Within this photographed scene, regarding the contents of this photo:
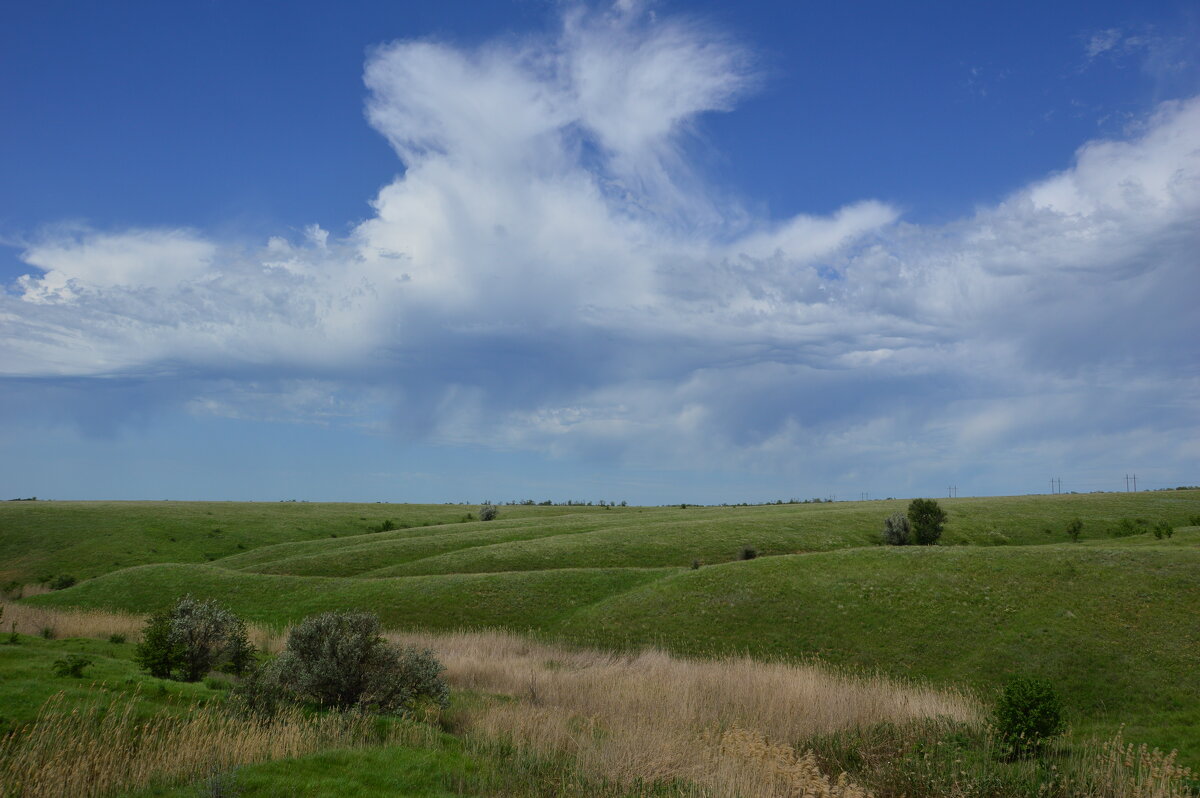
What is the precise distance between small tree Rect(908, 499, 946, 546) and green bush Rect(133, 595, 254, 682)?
55307mm

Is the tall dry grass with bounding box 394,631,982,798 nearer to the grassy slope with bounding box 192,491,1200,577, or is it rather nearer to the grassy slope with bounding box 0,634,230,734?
the grassy slope with bounding box 0,634,230,734

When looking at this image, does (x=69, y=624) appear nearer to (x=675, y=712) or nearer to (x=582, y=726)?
(x=582, y=726)

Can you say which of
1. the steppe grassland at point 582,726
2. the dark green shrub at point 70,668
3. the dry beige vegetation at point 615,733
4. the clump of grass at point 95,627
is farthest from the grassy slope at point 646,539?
the dark green shrub at point 70,668

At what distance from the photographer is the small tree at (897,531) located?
63.2 metres

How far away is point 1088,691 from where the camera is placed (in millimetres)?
28000

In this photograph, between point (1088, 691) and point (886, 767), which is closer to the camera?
point (886, 767)

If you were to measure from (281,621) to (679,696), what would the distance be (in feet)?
105

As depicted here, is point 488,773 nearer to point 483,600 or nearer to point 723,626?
point 723,626

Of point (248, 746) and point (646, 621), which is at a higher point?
point (248, 746)

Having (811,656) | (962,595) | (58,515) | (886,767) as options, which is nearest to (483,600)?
(811,656)

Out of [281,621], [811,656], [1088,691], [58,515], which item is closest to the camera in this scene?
[1088,691]

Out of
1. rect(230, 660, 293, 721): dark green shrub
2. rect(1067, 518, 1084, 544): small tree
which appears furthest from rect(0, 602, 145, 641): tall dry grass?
rect(1067, 518, 1084, 544): small tree

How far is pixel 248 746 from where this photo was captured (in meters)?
14.7

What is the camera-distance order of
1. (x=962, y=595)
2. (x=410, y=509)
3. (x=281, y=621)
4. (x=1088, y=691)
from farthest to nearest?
(x=410, y=509), (x=281, y=621), (x=962, y=595), (x=1088, y=691)
